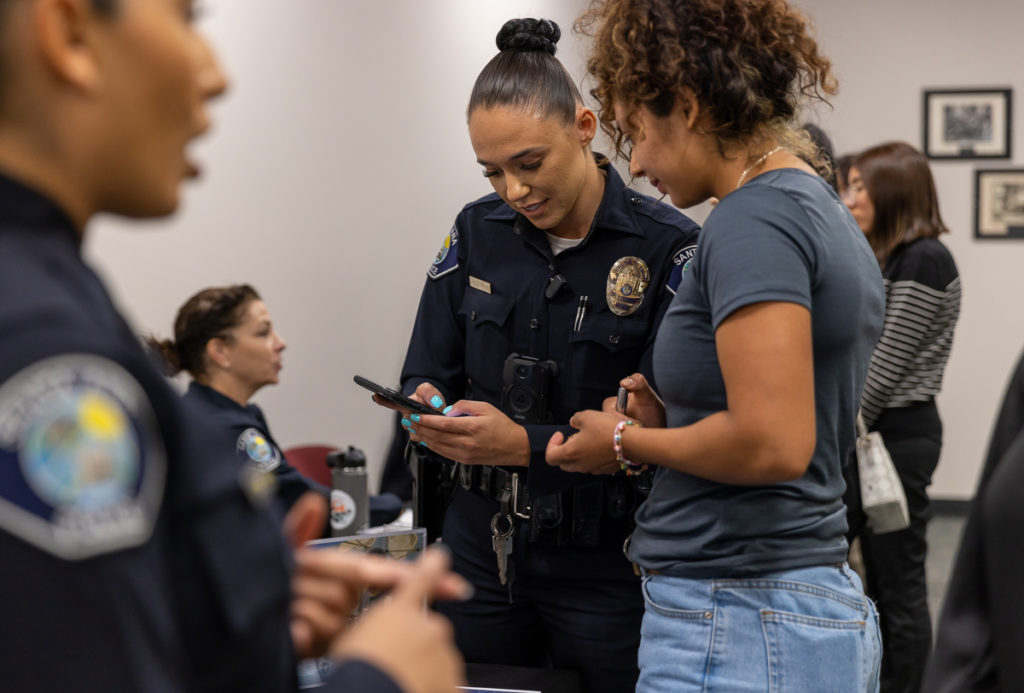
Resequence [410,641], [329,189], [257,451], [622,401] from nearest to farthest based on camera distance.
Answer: [410,641] → [622,401] → [257,451] → [329,189]

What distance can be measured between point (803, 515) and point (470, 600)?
0.84 meters

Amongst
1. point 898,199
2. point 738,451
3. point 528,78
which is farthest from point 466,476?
point 898,199

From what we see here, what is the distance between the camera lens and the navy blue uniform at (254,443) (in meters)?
2.69

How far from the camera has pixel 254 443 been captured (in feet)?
8.88

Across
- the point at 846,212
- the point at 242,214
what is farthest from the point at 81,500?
the point at 242,214

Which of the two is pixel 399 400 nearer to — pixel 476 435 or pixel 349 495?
pixel 476 435

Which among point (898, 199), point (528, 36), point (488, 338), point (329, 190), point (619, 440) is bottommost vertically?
point (619, 440)

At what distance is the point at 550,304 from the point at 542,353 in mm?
92

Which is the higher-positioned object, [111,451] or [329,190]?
[329,190]

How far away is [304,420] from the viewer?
3.89m

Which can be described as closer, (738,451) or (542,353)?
(738,451)

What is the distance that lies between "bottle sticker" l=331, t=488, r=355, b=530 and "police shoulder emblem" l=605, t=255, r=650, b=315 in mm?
992

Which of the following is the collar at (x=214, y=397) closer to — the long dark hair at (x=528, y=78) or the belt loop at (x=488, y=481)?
the belt loop at (x=488, y=481)

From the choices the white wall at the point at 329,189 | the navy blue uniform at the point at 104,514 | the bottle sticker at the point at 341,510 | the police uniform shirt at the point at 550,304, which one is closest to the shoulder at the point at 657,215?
the police uniform shirt at the point at 550,304
